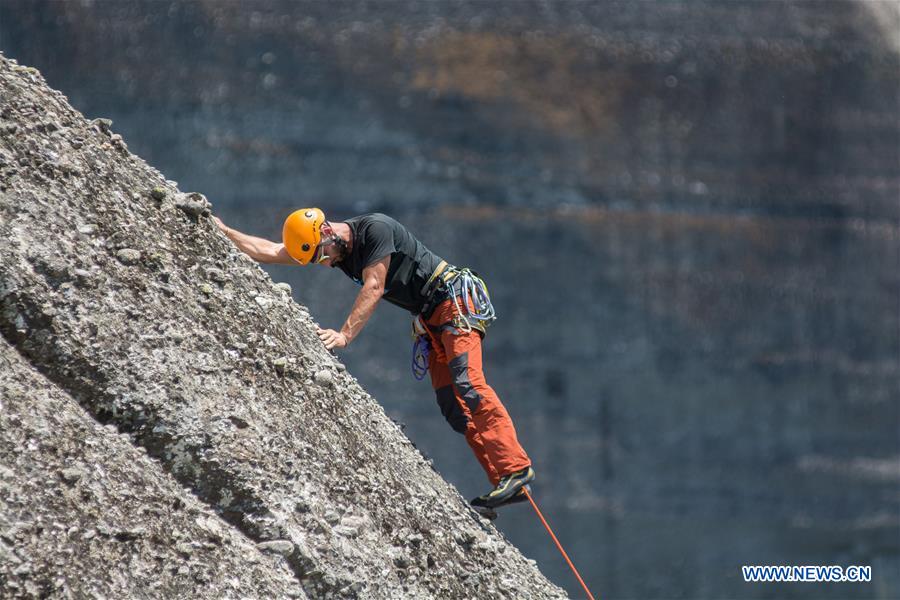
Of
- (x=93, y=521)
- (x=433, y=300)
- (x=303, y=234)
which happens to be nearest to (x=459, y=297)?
(x=433, y=300)

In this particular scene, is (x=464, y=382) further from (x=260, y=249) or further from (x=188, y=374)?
(x=188, y=374)

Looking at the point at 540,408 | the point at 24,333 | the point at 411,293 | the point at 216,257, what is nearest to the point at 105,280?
the point at 24,333

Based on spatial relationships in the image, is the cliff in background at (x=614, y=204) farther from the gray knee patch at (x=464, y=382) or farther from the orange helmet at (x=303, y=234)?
the orange helmet at (x=303, y=234)

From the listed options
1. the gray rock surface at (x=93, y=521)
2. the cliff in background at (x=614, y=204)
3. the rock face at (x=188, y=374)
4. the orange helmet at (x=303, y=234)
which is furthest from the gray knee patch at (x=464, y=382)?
the cliff in background at (x=614, y=204)

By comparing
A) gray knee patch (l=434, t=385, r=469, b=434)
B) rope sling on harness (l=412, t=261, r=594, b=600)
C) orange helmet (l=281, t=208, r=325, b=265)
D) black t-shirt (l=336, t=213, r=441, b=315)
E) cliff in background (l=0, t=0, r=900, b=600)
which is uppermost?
orange helmet (l=281, t=208, r=325, b=265)

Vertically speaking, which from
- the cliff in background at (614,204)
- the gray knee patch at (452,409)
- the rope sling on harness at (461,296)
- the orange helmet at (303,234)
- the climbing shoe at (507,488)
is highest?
the orange helmet at (303,234)

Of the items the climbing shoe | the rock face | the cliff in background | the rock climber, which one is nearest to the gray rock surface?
the rock face

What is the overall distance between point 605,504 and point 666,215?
12.6ft

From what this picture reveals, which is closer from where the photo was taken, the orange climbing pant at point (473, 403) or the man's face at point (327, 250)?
the man's face at point (327, 250)

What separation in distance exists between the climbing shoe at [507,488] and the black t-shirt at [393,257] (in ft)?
3.01

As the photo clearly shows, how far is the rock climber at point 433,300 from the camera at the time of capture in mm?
4996

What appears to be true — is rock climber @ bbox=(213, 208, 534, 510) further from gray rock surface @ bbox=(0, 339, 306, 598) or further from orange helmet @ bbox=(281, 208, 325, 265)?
gray rock surface @ bbox=(0, 339, 306, 598)

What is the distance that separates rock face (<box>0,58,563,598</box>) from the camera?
354cm

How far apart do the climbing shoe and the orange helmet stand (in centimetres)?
139
